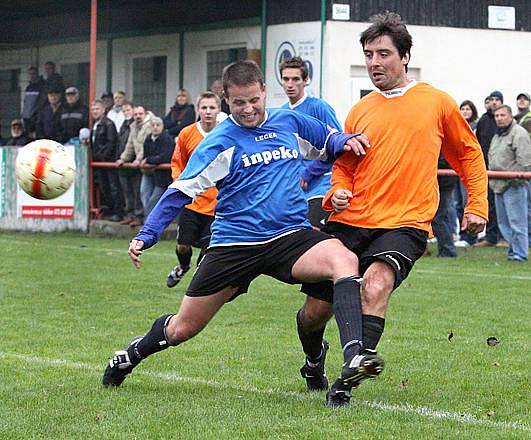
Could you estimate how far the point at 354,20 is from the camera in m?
21.5

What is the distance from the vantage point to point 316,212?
1043cm

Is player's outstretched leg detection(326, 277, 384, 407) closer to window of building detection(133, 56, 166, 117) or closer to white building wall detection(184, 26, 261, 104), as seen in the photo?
white building wall detection(184, 26, 261, 104)

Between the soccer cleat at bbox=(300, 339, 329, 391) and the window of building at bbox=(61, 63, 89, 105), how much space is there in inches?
851

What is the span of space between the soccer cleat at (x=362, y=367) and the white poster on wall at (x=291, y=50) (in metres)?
15.5

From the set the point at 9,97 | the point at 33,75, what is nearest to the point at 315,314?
the point at 33,75

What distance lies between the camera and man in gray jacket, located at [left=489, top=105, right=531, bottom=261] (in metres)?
15.8

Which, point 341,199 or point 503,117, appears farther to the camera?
point 503,117

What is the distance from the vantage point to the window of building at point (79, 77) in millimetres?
28141

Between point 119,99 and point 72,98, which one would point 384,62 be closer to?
point 119,99

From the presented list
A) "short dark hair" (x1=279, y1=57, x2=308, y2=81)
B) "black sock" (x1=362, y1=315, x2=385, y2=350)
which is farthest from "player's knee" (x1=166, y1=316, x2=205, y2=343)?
"short dark hair" (x1=279, y1=57, x2=308, y2=81)

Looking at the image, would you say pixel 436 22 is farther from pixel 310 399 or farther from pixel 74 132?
pixel 310 399

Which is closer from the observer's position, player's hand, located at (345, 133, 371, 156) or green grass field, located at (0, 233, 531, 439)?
green grass field, located at (0, 233, 531, 439)

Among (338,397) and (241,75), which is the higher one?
(241,75)

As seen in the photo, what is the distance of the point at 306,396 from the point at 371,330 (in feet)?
2.53
